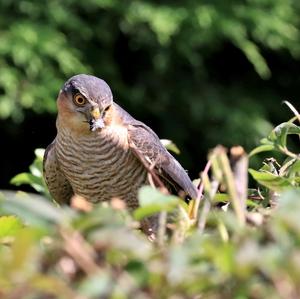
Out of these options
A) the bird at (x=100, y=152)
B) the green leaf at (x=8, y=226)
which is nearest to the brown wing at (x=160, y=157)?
the bird at (x=100, y=152)

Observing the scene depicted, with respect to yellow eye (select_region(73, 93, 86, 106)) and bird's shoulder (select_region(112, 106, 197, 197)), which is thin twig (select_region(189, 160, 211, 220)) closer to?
bird's shoulder (select_region(112, 106, 197, 197))

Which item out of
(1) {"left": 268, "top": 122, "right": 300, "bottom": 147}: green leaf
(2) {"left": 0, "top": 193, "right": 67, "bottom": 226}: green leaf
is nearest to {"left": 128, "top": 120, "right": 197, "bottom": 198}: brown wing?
(1) {"left": 268, "top": 122, "right": 300, "bottom": 147}: green leaf

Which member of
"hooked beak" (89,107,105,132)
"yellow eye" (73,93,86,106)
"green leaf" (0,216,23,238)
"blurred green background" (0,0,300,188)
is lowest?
"blurred green background" (0,0,300,188)

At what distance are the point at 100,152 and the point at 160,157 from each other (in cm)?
25

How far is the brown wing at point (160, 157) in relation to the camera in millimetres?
3254

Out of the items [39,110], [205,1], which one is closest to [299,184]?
[39,110]

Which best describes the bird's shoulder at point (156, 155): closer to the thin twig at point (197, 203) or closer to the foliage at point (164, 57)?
the thin twig at point (197, 203)

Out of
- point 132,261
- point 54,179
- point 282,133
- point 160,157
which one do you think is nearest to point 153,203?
point 132,261

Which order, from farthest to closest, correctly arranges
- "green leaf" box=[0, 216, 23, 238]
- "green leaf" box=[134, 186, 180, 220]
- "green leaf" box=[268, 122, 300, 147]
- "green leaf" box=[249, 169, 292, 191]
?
"green leaf" box=[268, 122, 300, 147] < "green leaf" box=[249, 169, 292, 191] < "green leaf" box=[0, 216, 23, 238] < "green leaf" box=[134, 186, 180, 220]

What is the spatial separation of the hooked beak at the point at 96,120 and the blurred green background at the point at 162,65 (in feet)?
10.3

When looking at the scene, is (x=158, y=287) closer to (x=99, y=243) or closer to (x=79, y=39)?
(x=99, y=243)

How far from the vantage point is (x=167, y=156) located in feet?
10.9

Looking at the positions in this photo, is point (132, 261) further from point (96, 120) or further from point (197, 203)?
point (96, 120)

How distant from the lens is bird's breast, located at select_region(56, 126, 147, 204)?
10.8ft
